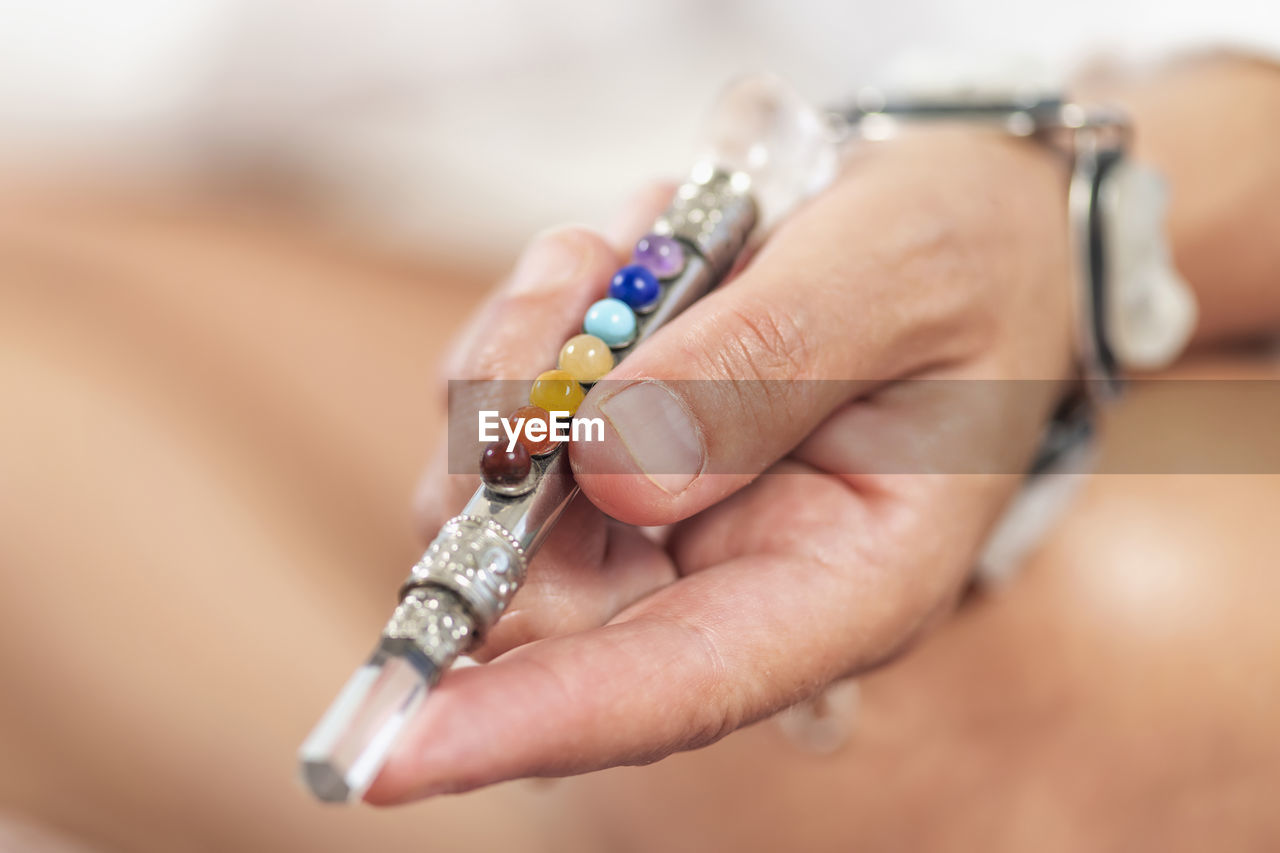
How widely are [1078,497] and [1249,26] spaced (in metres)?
0.43

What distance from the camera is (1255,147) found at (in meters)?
0.72

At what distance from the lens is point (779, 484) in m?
0.44

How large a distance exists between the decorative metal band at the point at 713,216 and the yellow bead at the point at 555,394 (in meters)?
0.10

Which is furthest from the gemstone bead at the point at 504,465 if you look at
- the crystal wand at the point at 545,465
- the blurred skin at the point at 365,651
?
the blurred skin at the point at 365,651

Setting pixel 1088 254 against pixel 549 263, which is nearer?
pixel 549 263

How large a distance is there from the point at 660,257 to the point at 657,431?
0.10 m

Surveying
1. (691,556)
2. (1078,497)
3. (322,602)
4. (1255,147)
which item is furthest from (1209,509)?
(322,602)

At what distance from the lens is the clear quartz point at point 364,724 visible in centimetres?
26

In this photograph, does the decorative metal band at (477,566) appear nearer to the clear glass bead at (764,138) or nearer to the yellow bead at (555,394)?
the yellow bead at (555,394)

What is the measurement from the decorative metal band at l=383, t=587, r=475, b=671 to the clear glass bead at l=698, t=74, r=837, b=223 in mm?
271

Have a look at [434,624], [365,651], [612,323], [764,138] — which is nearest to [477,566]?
[434,624]

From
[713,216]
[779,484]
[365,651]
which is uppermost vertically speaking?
[713,216]

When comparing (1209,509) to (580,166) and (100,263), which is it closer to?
(580,166)
